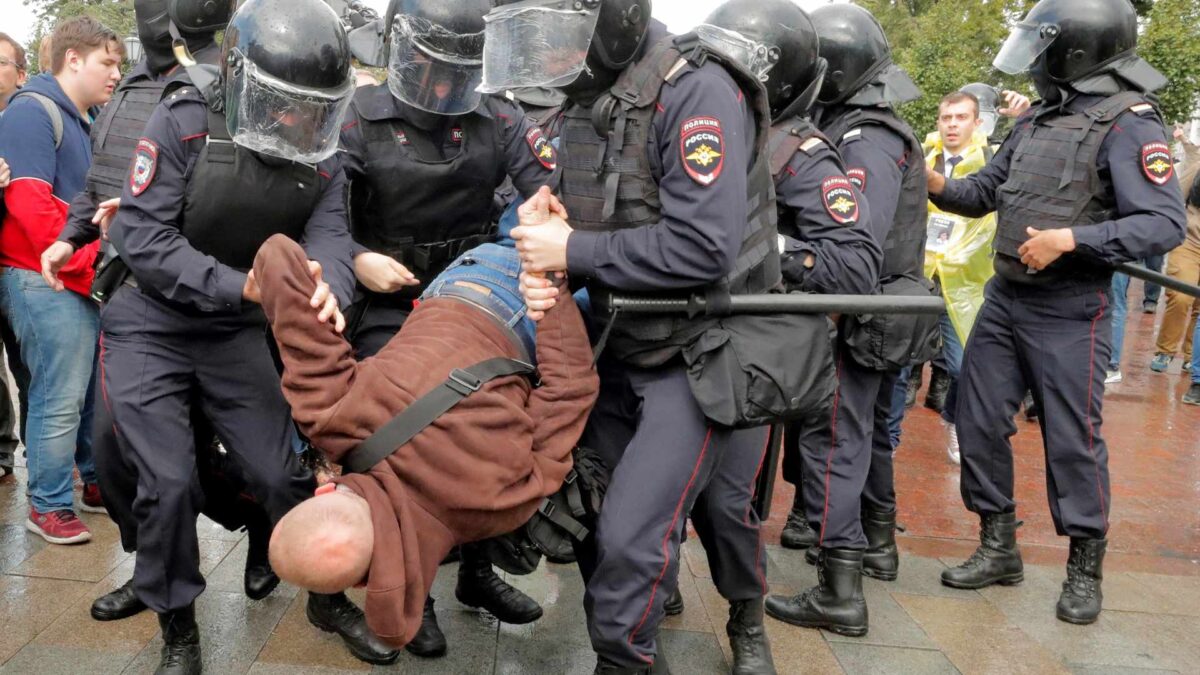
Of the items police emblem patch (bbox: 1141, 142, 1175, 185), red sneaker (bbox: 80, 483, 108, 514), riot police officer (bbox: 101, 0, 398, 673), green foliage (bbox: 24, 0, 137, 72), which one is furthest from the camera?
green foliage (bbox: 24, 0, 137, 72)

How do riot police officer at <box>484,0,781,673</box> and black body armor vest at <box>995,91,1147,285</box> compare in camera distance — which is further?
black body armor vest at <box>995,91,1147,285</box>

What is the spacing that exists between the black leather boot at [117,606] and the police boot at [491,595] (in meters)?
1.07

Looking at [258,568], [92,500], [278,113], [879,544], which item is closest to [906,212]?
[879,544]

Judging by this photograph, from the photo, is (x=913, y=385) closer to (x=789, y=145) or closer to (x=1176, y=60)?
(x=789, y=145)

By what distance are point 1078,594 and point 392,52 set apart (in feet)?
10.4

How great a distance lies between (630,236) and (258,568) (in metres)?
1.96

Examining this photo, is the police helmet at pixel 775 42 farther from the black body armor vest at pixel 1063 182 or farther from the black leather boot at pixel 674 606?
the black leather boot at pixel 674 606

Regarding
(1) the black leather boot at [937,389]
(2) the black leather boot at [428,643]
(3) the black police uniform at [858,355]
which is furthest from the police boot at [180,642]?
(1) the black leather boot at [937,389]

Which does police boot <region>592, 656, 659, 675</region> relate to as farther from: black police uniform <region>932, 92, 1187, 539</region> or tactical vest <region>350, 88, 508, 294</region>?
black police uniform <region>932, 92, 1187, 539</region>

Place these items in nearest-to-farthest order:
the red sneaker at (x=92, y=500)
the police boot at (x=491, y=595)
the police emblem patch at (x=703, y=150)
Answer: the police emblem patch at (x=703, y=150) → the police boot at (x=491, y=595) → the red sneaker at (x=92, y=500)

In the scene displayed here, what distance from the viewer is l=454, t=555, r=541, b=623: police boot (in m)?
3.51

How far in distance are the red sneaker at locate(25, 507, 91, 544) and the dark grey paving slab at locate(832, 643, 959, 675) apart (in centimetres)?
293

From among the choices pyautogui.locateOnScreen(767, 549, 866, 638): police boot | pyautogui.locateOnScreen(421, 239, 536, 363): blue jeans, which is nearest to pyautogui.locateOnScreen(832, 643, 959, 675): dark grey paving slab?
pyautogui.locateOnScreen(767, 549, 866, 638): police boot

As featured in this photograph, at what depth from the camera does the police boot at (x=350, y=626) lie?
3188 millimetres
